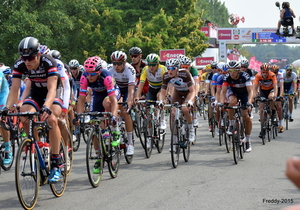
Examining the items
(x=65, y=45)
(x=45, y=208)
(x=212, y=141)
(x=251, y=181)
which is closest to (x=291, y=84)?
(x=212, y=141)

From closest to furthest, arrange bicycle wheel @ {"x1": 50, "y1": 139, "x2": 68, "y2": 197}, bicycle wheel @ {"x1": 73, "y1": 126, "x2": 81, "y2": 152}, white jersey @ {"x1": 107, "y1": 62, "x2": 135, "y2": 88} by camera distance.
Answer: bicycle wheel @ {"x1": 50, "y1": 139, "x2": 68, "y2": 197} < white jersey @ {"x1": 107, "y1": 62, "x2": 135, "y2": 88} < bicycle wheel @ {"x1": 73, "y1": 126, "x2": 81, "y2": 152}

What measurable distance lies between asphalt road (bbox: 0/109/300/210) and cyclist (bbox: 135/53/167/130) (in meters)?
1.43

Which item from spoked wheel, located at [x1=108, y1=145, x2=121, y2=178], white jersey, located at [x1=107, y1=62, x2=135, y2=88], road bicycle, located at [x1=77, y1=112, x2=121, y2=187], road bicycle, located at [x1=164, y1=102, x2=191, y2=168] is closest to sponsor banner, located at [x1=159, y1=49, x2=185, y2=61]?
white jersey, located at [x1=107, y1=62, x2=135, y2=88]

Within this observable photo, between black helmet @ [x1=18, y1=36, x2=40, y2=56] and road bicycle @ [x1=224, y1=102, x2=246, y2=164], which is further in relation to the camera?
road bicycle @ [x1=224, y1=102, x2=246, y2=164]

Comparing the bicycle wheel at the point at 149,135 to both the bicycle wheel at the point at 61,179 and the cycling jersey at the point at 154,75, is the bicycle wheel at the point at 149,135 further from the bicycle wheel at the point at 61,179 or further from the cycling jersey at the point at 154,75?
the bicycle wheel at the point at 61,179

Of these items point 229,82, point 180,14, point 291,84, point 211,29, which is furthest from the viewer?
point 211,29

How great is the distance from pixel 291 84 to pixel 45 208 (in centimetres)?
1384

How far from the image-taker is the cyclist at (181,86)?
9953mm

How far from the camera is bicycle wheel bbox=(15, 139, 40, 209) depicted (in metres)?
5.83

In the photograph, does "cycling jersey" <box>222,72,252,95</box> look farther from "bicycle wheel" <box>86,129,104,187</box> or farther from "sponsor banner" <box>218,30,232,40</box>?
"sponsor banner" <box>218,30,232,40</box>

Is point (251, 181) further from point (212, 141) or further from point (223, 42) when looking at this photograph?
point (223, 42)

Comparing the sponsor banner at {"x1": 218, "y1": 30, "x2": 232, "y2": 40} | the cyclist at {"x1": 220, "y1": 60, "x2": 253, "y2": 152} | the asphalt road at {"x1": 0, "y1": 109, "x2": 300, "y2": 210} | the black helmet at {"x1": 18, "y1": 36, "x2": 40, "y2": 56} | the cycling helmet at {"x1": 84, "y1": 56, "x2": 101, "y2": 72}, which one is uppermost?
the sponsor banner at {"x1": 218, "y1": 30, "x2": 232, "y2": 40}

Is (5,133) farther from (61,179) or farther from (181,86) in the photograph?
(181,86)

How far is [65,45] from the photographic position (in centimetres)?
3475
